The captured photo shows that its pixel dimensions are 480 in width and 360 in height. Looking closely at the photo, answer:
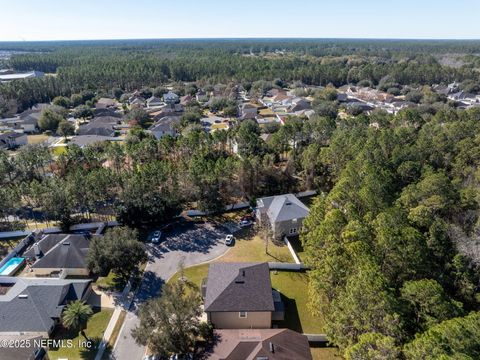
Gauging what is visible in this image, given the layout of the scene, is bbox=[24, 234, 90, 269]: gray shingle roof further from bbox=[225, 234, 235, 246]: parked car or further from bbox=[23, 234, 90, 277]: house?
bbox=[225, 234, 235, 246]: parked car

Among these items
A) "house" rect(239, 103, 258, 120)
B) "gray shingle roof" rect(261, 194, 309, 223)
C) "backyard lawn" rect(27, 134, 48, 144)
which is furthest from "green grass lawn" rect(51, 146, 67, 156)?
"gray shingle roof" rect(261, 194, 309, 223)

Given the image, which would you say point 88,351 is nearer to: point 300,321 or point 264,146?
point 300,321

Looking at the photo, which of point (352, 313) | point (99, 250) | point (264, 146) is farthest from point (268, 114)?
point (352, 313)

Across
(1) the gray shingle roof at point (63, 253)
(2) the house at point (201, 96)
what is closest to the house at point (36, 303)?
(1) the gray shingle roof at point (63, 253)

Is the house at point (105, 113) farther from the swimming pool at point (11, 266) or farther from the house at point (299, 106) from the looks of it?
the swimming pool at point (11, 266)

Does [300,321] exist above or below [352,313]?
below

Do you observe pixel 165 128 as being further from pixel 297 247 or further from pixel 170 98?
pixel 297 247

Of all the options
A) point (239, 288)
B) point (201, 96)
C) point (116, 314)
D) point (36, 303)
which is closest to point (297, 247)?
point (239, 288)
